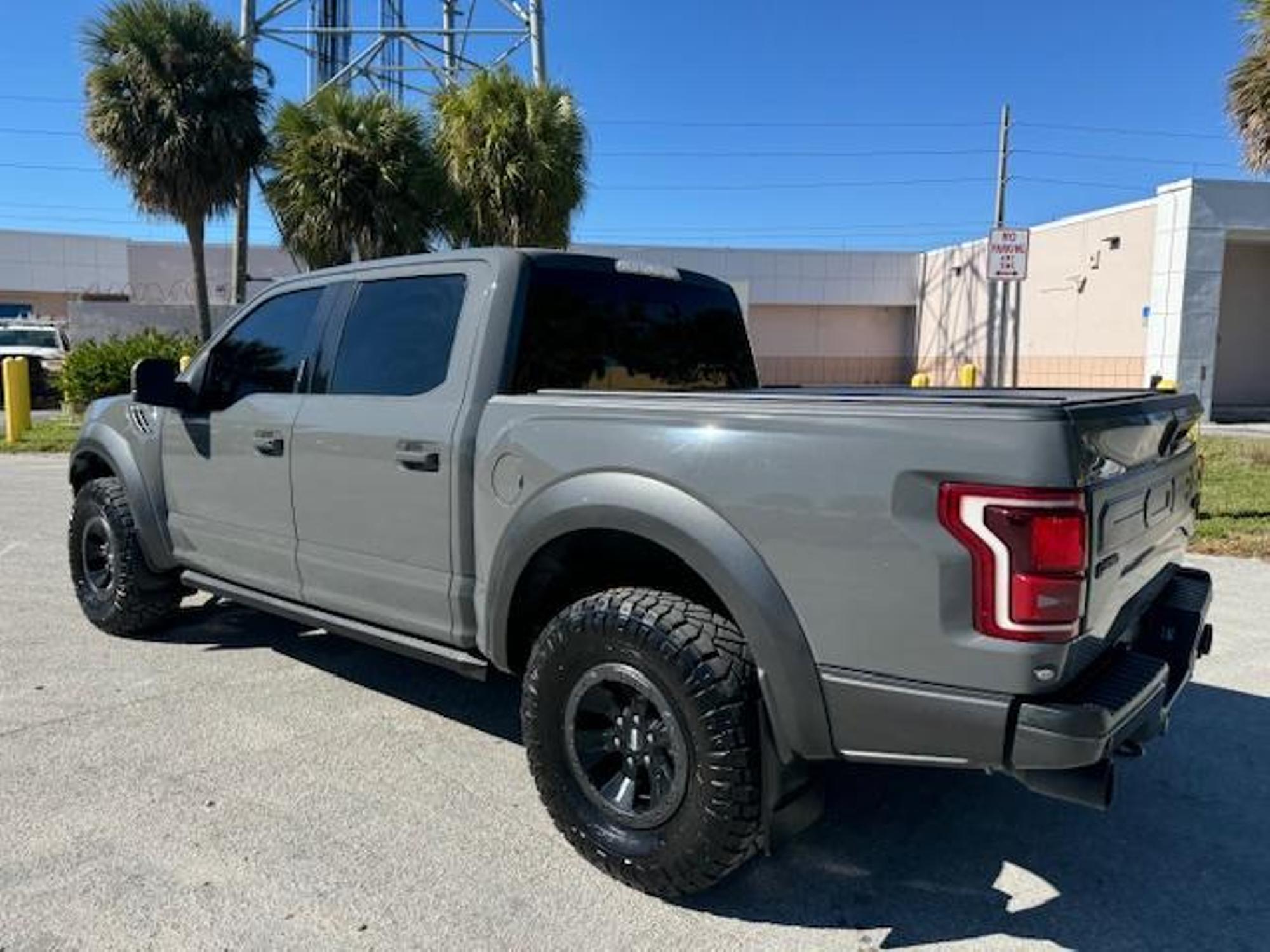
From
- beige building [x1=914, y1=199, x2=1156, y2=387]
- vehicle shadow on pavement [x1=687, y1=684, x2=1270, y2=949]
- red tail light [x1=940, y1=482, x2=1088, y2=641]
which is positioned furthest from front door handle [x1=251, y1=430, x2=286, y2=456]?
beige building [x1=914, y1=199, x2=1156, y2=387]

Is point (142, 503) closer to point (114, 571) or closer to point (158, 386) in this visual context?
point (114, 571)

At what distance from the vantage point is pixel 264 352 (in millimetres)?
4574

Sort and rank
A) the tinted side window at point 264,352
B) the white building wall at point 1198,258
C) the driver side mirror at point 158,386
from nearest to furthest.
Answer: the tinted side window at point 264,352 < the driver side mirror at point 158,386 < the white building wall at point 1198,258

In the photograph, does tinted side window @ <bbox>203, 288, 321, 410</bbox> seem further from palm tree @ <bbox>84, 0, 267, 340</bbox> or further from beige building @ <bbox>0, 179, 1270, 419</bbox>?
palm tree @ <bbox>84, 0, 267, 340</bbox>

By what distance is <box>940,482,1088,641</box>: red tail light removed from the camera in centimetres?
234

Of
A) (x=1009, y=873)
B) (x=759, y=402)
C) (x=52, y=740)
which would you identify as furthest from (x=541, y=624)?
(x=52, y=740)

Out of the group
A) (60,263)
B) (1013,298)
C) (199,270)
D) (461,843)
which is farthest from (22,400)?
(60,263)

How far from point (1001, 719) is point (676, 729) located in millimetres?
885

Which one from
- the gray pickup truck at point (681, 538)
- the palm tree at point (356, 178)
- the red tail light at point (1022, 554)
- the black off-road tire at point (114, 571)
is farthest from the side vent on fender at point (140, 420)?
the palm tree at point (356, 178)

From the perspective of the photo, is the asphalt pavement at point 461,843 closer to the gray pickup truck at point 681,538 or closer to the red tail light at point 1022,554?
the gray pickup truck at point 681,538

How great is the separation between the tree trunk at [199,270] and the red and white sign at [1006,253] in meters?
14.0

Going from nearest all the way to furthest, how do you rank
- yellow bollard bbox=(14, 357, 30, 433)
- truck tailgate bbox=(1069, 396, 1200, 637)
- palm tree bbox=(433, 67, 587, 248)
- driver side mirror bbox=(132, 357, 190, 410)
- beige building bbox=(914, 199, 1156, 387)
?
1. truck tailgate bbox=(1069, 396, 1200, 637)
2. driver side mirror bbox=(132, 357, 190, 410)
3. palm tree bbox=(433, 67, 587, 248)
4. yellow bollard bbox=(14, 357, 30, 433)
5. beige building bbox=(914, 199, 1156, 387)

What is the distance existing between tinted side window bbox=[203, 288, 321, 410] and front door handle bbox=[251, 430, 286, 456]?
7.6 inches

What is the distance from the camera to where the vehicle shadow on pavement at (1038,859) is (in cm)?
289
